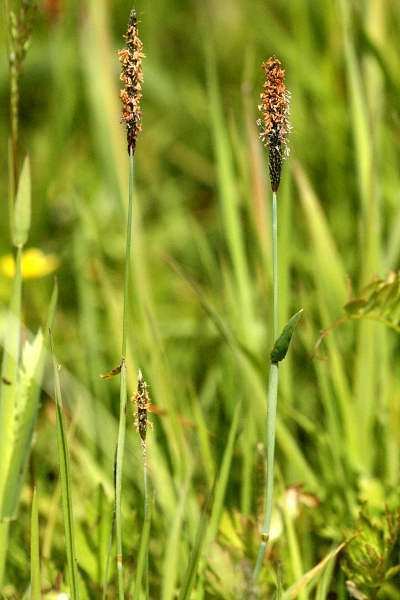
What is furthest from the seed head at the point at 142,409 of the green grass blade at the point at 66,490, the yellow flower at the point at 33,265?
the yellow flower at the point at 33,265

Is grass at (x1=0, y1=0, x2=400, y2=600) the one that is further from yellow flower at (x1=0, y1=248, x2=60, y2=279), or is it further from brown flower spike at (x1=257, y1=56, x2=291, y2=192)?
brown flower spike at (x1=257, y1=56, x2=291, y2=192)

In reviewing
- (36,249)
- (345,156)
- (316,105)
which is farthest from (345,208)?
(36,249)

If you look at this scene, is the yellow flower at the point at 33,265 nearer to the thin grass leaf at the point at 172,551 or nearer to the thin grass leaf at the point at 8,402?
the thin grass leaf at the point at 8,402

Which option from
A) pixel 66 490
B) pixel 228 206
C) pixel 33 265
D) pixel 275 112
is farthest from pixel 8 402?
pixel 33 265

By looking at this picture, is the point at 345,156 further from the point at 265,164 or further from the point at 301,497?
the point at 301,497

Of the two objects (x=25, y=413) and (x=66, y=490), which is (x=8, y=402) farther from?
(x=66, y=490)
